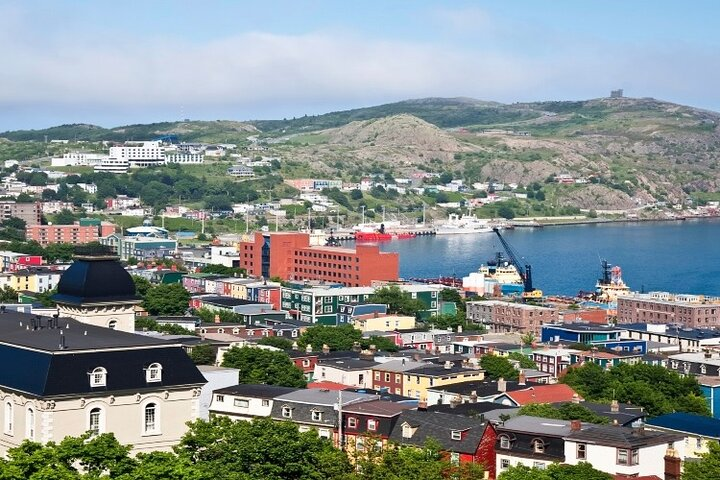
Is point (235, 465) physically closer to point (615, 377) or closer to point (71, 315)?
point (71, 315)

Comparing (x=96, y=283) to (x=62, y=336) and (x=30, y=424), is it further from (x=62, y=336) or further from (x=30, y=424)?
(x=30, y=424)

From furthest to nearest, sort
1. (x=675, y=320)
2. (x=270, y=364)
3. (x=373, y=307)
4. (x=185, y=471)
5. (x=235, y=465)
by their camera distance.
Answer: (x=675, y=320), (x=373, y=307), (x=270, y=364), (x=235, y=465), (x=185, y=471)

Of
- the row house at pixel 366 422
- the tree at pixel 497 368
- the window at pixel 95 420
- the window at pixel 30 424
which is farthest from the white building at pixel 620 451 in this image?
the tree at pixel 497 368

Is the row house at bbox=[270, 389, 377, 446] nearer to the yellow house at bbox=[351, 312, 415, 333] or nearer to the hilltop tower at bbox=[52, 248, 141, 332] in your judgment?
the hilltop tower at bbox=[52, 248, 141, 332]

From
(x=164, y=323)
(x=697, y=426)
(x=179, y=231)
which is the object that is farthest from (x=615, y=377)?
(x=179, y=231)

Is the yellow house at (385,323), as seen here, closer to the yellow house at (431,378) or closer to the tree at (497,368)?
the tree at (497,368)

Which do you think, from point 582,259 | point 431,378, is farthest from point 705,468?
point 582,259
